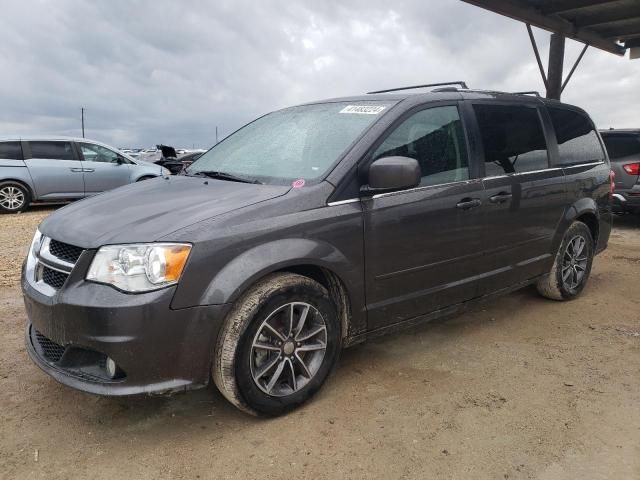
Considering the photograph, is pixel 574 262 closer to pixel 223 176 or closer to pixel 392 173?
pixel 392 173

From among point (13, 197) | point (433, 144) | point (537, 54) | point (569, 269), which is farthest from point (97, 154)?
point (569, 269)

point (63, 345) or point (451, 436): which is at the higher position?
point (63, 345)

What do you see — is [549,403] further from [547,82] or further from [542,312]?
[547,82]

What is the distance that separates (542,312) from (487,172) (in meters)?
1.52

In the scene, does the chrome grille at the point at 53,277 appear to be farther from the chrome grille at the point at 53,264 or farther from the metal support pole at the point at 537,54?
the metal support pole at the point at 537,54

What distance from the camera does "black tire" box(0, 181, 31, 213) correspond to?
10523mm

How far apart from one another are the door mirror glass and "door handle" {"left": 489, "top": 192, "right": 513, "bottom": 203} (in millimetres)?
971

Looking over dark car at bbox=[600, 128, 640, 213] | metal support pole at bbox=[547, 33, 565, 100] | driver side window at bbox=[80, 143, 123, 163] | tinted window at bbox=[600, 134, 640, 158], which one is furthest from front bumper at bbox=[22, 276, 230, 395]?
driver side window at bbox=[80, 143, 123, 163]

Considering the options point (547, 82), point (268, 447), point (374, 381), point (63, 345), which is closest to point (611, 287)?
point (374, 381)

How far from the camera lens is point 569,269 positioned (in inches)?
182

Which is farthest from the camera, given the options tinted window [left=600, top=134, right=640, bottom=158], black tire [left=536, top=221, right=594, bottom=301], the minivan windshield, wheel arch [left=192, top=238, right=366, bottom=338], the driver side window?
the driver side window

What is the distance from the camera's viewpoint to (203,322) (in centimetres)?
240

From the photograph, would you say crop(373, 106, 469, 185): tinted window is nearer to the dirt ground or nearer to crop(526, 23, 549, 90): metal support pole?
the dirt ground

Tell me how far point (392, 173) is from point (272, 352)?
44.4 inches
